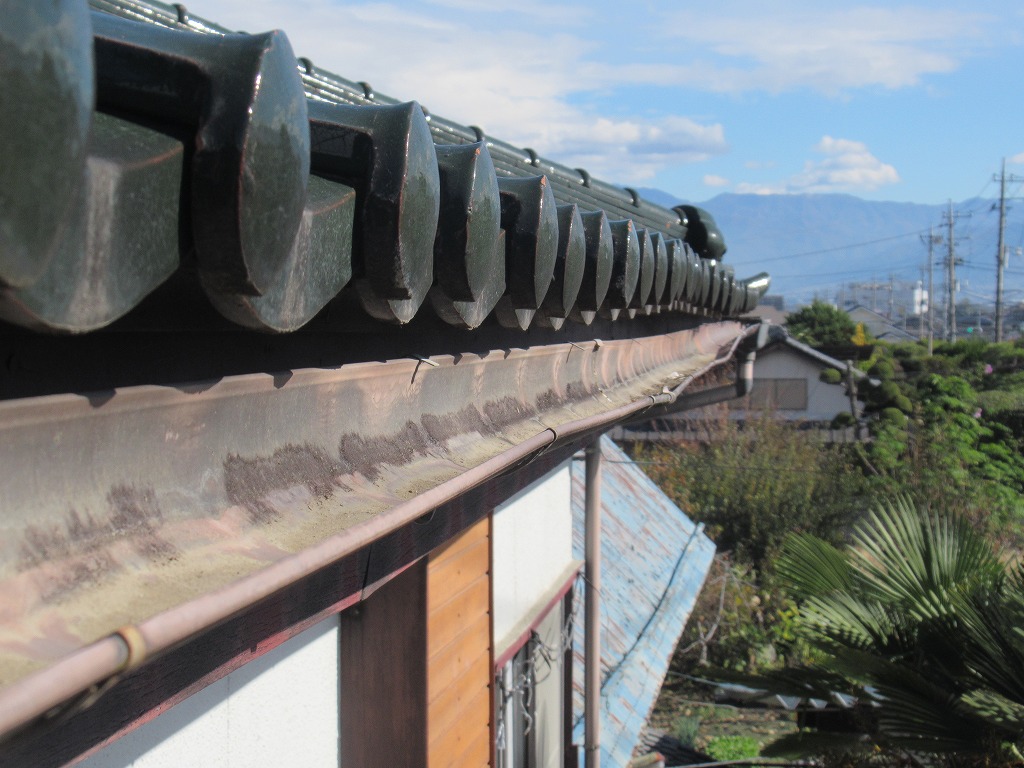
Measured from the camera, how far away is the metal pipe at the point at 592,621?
602cm

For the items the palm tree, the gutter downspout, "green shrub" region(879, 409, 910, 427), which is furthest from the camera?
"green shrub" region(879, 409, 910, 427)

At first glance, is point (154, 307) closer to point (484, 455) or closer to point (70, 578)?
point (70, 578)

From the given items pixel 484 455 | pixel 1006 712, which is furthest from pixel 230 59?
pixel 1006 712

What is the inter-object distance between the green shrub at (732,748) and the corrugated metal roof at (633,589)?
2.51 metres

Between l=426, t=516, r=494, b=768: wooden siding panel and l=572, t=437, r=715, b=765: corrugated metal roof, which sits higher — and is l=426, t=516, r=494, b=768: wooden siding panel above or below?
above

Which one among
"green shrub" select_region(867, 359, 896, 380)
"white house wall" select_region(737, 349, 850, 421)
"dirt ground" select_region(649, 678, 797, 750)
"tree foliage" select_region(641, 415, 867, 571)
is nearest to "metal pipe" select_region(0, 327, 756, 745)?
"dirt ground" select_region(649, 678, 797, 750)


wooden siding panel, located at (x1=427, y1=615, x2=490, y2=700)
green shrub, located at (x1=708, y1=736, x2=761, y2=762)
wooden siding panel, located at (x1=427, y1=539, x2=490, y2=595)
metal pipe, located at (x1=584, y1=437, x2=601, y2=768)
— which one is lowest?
green shrub, located at (x1=708, y1=736, x2=761, y2=762)

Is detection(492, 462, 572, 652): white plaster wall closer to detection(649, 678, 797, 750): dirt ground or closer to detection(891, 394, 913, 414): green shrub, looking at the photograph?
detection(649, 678, 797, 750): dirt ground

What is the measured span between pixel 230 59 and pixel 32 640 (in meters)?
0.54

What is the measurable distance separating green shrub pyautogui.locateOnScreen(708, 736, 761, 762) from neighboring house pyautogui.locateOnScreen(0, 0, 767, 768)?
36.8 ft

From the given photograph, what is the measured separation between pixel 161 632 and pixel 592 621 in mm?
5511

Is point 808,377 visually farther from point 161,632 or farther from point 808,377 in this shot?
point 161,632

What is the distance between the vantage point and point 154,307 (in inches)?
45.3

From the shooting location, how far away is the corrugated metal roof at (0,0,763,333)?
0.70 m
